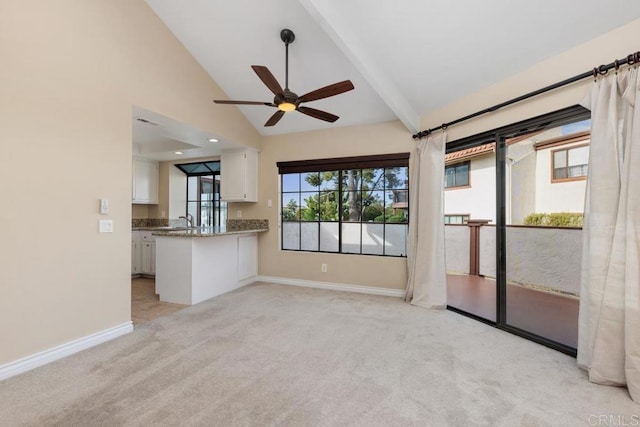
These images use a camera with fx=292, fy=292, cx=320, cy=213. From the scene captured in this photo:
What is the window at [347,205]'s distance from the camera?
4281 mm

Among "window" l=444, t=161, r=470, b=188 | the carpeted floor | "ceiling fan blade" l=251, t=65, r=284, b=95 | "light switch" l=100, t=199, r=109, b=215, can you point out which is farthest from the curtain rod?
"light switch" l=100, t=199, r=109, b=215

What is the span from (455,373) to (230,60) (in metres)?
4.07

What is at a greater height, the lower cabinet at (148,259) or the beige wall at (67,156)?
the beige wall at (67,156)

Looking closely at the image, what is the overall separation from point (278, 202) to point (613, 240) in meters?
4.07

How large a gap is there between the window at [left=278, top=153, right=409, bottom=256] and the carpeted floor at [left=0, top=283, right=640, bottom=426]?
1.56 m

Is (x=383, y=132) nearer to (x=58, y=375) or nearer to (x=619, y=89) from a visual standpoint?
(x=619, y=89)

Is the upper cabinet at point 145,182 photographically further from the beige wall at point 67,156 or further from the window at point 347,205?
the beige wall at point 67,156

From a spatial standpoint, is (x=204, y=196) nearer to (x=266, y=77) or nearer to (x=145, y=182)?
(x=145, y=182)

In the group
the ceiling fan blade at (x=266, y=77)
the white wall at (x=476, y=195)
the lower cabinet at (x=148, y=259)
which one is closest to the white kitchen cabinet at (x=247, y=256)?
the lower cabinet at (x=148, y=259)

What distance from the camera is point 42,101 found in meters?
2.25

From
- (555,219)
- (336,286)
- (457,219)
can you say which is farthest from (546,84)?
(457,219)

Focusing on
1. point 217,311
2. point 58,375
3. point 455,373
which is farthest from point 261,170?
point 455,373

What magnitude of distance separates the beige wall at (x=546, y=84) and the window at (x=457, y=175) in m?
2.42

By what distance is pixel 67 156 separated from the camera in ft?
7.91
